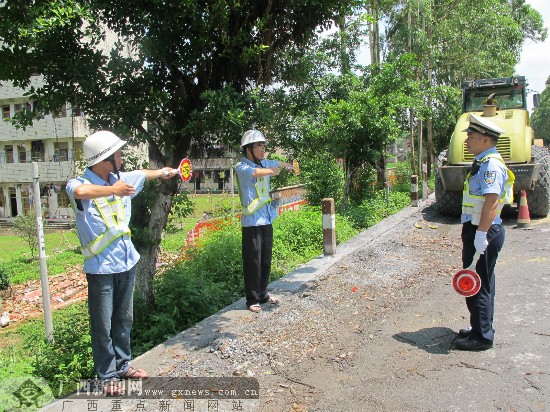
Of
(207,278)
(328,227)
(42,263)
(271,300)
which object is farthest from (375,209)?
(42,263)

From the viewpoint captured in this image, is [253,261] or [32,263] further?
[32,263]

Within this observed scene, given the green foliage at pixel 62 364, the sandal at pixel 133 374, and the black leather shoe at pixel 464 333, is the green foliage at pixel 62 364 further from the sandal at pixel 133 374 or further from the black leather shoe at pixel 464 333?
the black leather shoe at pixel 464 333

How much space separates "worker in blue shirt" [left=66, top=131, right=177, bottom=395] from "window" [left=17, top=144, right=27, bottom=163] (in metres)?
33.5

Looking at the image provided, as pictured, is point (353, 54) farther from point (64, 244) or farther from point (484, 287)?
point (64, 244)

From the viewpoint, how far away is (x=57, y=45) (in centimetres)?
419

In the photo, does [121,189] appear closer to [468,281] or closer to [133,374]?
[133,374]

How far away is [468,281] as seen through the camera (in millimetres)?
3801

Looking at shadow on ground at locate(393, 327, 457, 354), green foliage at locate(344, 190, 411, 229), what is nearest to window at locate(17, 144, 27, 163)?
green foliage at locate(344, 190, 411, 229)

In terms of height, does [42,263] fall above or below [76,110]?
below

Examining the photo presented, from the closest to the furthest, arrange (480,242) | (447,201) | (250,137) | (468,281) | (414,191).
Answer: (480,242) < (468,281) < (250,137) < (447,201) < (414,191)

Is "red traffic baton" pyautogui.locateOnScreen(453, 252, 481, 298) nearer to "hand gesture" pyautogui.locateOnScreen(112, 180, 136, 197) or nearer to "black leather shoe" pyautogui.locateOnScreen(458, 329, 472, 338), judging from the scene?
"black leather shoe" pyautogui.locateOnScreen(458, 329, 472, 338)

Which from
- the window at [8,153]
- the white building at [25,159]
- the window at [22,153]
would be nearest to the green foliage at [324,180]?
the white building at [25,159]

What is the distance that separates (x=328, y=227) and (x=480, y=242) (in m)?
3.36

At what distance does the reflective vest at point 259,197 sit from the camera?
15.7 ft
